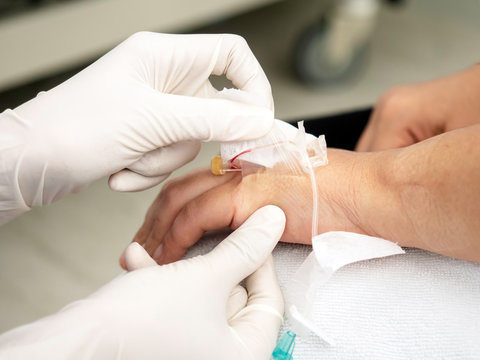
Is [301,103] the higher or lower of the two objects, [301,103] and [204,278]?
the lower

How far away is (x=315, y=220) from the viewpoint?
37.4 inches

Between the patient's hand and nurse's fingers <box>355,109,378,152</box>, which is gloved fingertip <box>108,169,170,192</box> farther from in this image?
nurse's fingers <box>355,109,378,152</box>

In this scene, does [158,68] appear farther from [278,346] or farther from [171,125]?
[278,346]

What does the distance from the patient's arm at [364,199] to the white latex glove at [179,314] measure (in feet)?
0.24

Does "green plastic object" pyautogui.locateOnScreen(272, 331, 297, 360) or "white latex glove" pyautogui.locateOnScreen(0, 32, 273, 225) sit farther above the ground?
"white latex glove" pyautogui.locateOnScreen(0, 32, 273, 225)

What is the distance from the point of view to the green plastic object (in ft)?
2.78

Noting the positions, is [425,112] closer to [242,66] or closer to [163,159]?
[242,66]

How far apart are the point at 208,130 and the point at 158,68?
0.52 ft

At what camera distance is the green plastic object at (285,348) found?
849 mm

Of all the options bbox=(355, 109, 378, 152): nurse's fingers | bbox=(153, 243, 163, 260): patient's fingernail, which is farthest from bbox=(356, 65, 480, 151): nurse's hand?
bbox=(153, 243, 163, 260): patient's fingernail

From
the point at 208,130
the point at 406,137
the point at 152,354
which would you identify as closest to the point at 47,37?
the point at 208,130

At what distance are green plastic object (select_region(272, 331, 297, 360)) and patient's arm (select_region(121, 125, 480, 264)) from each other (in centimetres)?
19

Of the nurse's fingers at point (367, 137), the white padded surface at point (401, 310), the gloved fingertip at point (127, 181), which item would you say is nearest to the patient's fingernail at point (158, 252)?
the gloved fingertip at point (127, 181)

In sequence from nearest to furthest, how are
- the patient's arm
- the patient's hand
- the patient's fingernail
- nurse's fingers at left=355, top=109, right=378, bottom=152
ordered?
the patient's arm < the patient's hand < the patient's fingernail < nurse's fingers at left=355, top=109, right=378, bottom=152
